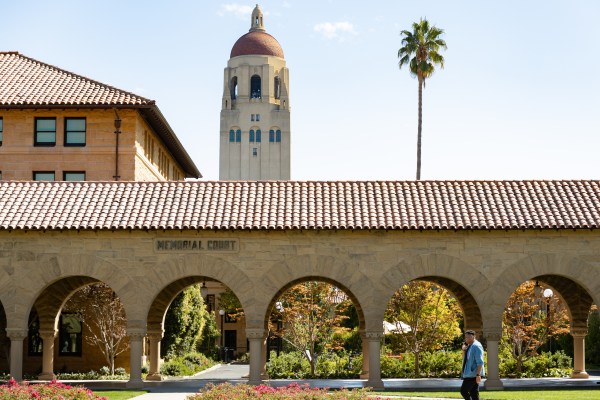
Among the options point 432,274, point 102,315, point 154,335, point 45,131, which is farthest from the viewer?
point 45,131

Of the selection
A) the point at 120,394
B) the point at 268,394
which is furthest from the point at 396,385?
the point at 268,394

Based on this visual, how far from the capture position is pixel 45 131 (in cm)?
3806

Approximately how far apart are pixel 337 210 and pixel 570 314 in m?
9.64

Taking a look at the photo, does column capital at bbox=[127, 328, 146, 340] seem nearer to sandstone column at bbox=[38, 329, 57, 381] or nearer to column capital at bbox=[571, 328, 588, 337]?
sandstone column at bbox=[38, 329, 57, 381]

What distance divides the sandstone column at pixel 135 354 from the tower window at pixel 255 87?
277ft

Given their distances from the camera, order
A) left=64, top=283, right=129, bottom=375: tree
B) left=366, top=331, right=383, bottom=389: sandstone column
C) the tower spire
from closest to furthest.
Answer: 1. left=366, top=331, right=383, bottom=389: sandstone column
2. left=64, top=283, right=129, bottom=375: tree
3. the tower spire

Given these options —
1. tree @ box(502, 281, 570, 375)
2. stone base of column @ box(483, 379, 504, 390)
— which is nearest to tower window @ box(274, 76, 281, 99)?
tree @ box(502, 281, 570, 375)

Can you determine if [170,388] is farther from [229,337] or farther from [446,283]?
[229,337]

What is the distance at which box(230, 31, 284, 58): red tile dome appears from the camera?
4311 inches

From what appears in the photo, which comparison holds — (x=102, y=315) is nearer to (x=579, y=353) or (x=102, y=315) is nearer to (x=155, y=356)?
(x=155, y=356)

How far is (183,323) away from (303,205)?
578 inches

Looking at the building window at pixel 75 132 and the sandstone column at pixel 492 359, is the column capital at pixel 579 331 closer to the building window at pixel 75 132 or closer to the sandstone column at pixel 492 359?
the sandstone column at pixel 492 359

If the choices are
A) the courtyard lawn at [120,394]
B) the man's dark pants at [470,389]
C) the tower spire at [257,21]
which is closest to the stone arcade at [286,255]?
the courtyard lawn at [120,394]

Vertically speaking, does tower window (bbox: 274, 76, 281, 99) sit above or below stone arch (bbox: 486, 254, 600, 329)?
above
